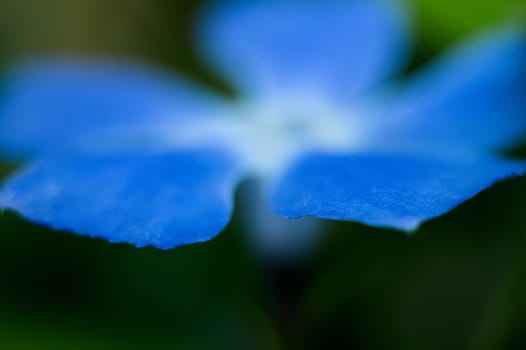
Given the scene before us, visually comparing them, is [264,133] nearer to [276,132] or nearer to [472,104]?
[276,132]

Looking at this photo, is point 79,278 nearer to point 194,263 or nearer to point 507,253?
point 194,263

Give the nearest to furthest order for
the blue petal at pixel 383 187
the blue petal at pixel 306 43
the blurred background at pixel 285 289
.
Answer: the blue petal at pixel 383 187
the blurred background at pixel 285 289
the blue petal at pixel 306 43

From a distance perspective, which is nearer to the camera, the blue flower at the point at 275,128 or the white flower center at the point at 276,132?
the blue flower at the point at 275,128

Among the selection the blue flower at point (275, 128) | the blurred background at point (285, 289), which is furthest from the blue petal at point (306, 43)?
the blurred background at point (285, 289)

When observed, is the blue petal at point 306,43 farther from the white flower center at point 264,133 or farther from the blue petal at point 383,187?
the blue petal at point 383,187

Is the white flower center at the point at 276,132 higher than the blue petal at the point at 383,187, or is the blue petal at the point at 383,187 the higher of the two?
the white flower center at the point at 276,132

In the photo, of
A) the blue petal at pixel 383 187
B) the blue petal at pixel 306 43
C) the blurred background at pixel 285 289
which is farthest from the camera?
the blue petal at pixel 306 43

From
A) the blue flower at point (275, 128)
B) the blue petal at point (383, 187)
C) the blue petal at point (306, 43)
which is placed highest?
the blue petal at point (306, 43)

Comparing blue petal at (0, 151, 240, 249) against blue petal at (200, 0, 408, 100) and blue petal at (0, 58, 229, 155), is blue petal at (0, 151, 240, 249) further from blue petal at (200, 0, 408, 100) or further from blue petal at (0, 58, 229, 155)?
blue petal at (200, 0, 408, 100)
